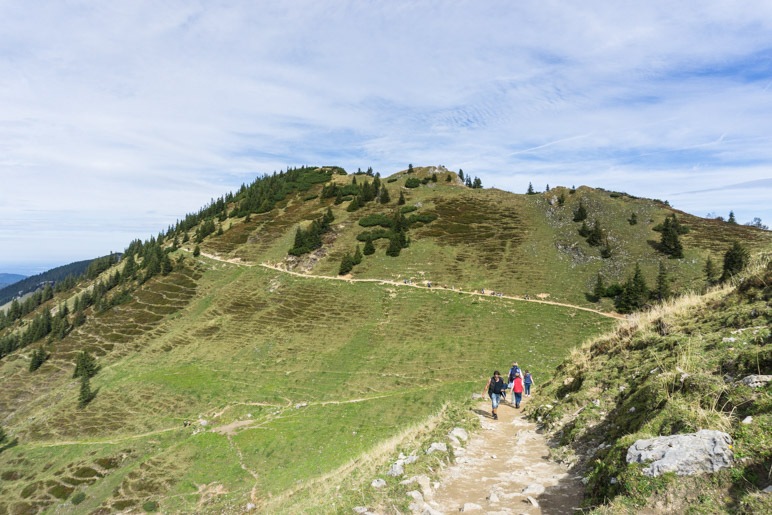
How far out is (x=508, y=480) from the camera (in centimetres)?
863

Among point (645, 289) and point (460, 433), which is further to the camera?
point (645, 289)

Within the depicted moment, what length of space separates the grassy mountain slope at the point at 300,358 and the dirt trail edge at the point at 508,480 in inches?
83.3

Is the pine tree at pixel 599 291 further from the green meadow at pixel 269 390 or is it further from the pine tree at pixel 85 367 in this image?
the pine tree at pixel 85 367

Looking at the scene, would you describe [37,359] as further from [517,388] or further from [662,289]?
[662,289]

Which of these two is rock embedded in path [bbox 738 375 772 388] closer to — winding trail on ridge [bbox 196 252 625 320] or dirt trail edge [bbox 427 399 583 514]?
dirt trail edge [bbox 427 399 583 514]

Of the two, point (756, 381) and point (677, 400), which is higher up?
point (756, 381)

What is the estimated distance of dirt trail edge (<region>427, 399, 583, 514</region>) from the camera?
7168 mm

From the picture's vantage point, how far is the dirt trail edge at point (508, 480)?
7.17m

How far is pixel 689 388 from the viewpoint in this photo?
716cm

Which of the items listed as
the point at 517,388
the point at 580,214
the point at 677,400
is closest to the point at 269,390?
the point at 517,388

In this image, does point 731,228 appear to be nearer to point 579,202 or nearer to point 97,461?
point 579,202

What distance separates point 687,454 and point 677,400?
2.25 meters

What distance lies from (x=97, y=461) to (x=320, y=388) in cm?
2127

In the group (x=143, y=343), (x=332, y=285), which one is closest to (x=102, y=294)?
(x=143, y=343)
